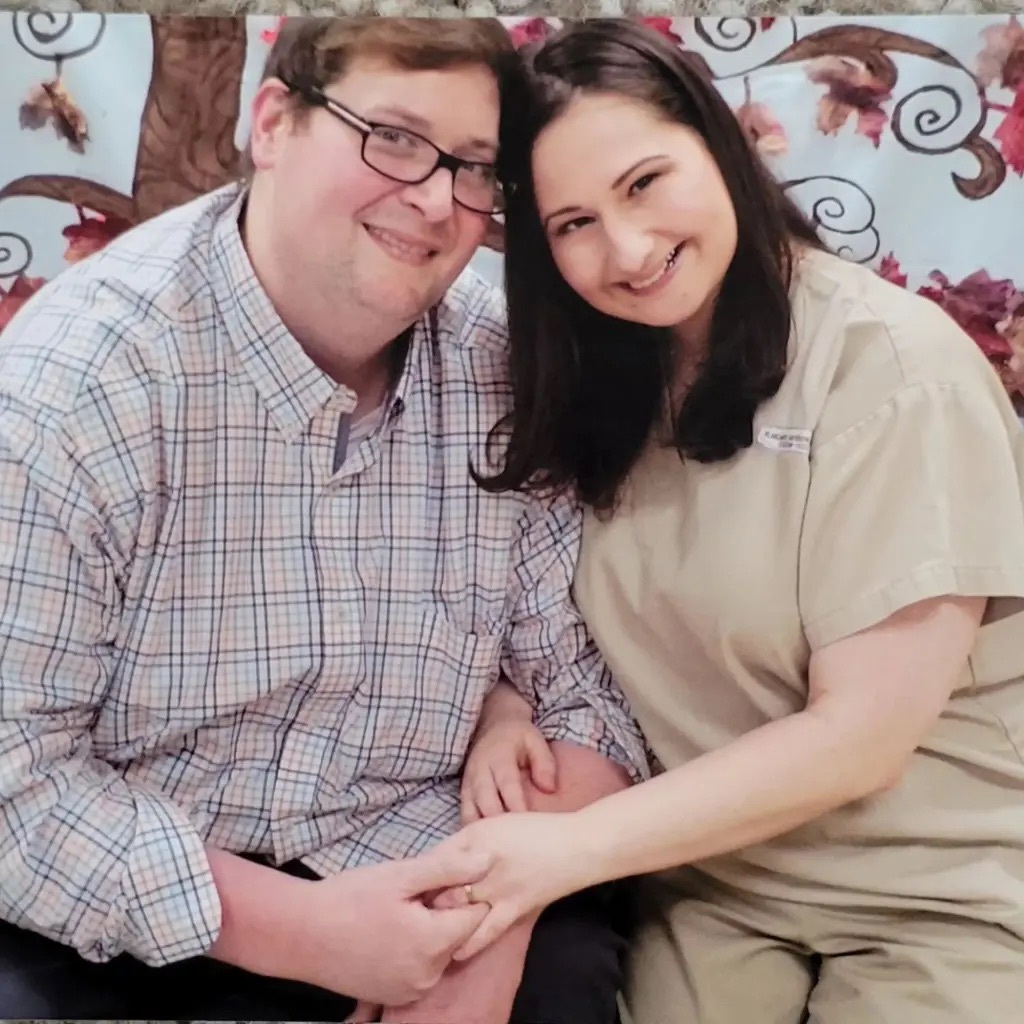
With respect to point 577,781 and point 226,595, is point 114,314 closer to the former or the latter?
point 226,595

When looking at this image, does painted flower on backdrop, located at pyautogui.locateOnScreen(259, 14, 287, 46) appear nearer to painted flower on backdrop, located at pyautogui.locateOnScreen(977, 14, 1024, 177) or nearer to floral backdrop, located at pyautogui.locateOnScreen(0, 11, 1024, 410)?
floral backdrop, located at pyautogui.locateOnScreen(0, 11, 1024, 410)

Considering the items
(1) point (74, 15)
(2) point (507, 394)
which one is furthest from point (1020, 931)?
(1) point (74, 15)

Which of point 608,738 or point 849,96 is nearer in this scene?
point 849,96

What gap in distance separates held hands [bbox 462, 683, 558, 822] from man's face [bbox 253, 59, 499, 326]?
13.3 inches

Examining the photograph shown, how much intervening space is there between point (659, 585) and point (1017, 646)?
10.4 inches

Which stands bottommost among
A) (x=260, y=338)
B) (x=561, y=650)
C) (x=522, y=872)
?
(x=522, y=872)

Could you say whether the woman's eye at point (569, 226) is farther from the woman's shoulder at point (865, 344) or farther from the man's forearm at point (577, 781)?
the man's forearm at point (577, 781)

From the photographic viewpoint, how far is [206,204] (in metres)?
0.92

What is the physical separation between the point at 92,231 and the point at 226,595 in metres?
0.28

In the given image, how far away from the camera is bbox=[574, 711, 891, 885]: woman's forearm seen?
0.89m

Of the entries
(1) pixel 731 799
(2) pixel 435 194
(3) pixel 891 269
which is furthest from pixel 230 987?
(3) pixel 891 269

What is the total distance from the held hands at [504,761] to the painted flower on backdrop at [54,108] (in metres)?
0.54

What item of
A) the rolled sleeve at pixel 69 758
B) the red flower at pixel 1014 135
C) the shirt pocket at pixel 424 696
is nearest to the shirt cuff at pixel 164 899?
the rolled sleeve at pixel 69 758

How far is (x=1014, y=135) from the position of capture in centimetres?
91
